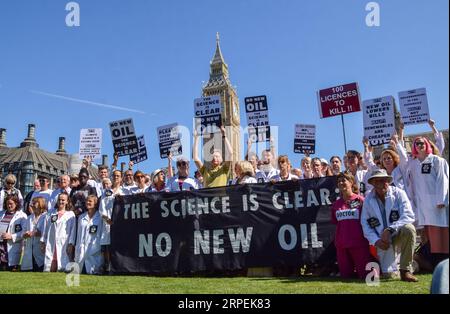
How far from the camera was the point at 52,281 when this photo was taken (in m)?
7.32

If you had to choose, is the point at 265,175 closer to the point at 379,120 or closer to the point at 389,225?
the point at 379,120

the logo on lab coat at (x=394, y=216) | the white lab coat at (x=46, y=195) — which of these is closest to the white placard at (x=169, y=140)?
the white lab coat at (x=46, y=195)

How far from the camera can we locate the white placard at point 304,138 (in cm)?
1396

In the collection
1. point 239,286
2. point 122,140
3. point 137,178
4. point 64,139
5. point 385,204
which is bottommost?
point 239,286

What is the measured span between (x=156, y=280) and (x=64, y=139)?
330ft

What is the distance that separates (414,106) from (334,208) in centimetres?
535

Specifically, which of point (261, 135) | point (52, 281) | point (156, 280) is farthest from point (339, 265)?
point (261, 135)

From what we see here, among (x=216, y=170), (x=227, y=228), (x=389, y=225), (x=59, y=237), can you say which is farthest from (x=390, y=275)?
(x=59, y=237)

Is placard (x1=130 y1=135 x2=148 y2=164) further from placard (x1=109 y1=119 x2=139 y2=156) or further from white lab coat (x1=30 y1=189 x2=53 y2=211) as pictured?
white lab coat (x1=30 y1=189 x2=53 y2=211)

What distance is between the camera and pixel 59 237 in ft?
32.3

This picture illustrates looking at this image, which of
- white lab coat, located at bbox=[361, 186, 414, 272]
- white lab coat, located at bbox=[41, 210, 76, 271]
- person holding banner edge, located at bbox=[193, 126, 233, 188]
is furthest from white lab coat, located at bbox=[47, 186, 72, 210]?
white lab coat, located at bbox=[361, 186, 414, 272]

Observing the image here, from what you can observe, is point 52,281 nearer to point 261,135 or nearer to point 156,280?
point 156,280
